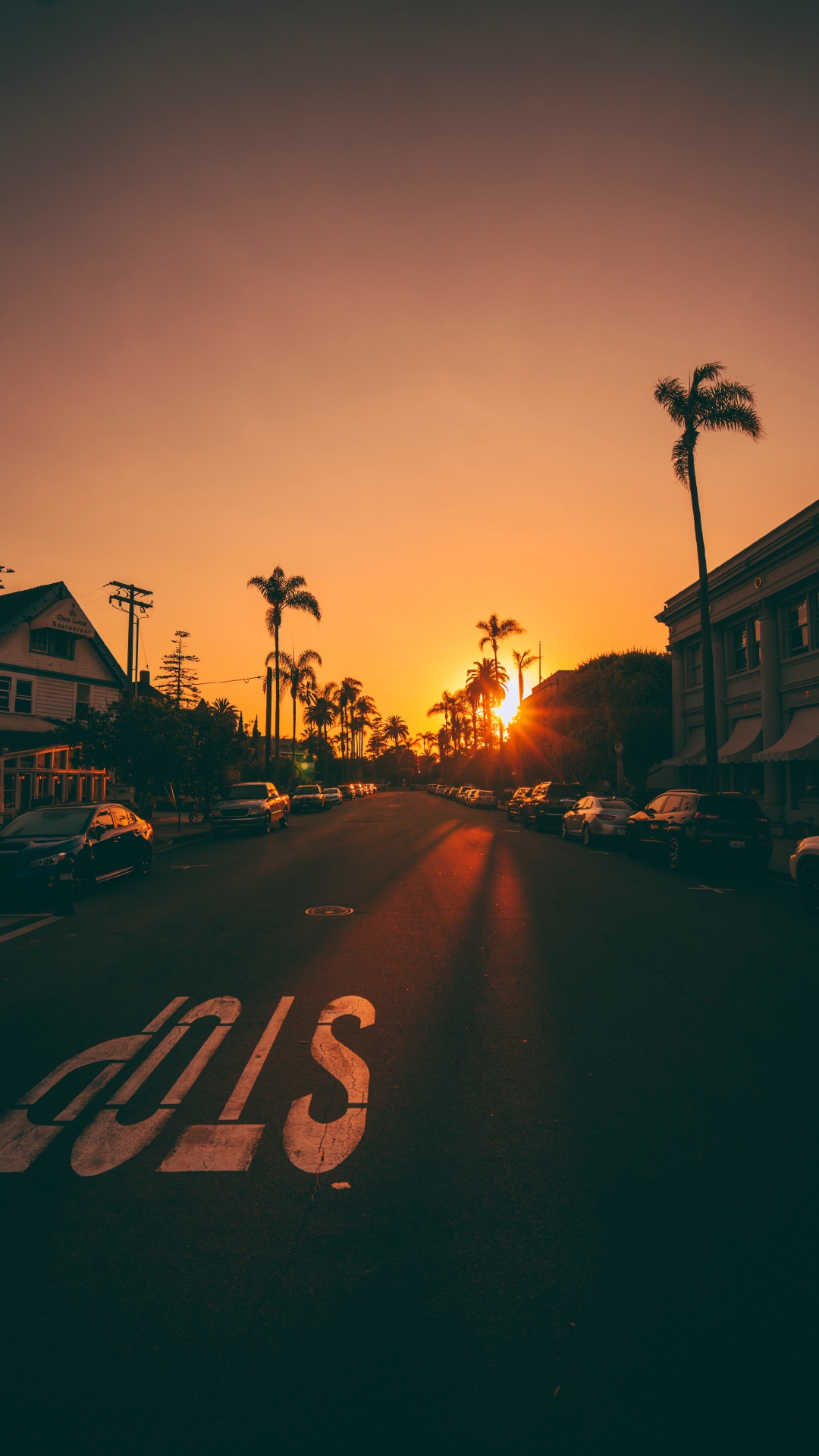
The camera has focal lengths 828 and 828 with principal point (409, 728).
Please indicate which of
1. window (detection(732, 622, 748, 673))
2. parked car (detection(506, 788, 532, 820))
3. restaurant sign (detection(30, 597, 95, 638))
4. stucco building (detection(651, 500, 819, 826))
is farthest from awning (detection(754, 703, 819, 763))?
restaurant sign (detection(30, 597, 95, 638))

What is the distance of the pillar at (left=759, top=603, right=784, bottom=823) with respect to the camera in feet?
99.5

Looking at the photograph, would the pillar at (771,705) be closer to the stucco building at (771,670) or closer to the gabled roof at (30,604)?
the stucco building at (771,670)

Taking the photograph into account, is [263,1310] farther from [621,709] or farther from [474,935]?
[621,709]

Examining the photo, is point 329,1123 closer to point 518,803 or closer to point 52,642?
point 518,803

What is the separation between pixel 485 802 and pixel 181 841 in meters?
32.1

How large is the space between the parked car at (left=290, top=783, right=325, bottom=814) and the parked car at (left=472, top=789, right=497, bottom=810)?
11.6m

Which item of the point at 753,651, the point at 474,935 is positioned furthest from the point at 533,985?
the point at 753,651

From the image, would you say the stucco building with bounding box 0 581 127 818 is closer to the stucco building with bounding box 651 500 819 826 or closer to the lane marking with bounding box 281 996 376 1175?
the stucco building with bounding box 651 500 819 826

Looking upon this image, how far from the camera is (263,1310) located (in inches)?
120

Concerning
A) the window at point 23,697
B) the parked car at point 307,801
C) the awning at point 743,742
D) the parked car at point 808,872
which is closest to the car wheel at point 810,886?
the parked car at point 808,872

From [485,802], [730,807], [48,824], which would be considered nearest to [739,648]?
[730,807]

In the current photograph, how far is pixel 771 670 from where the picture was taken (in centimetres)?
3056

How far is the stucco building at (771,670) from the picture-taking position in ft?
92.7

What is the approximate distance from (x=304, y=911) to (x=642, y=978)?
212 inches
